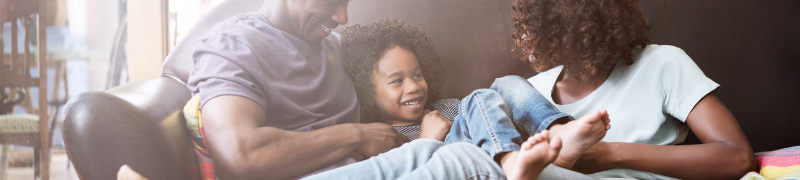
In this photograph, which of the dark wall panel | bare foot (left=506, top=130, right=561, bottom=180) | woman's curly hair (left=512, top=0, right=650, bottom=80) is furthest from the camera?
the dark wall panel

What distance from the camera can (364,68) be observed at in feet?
3.28

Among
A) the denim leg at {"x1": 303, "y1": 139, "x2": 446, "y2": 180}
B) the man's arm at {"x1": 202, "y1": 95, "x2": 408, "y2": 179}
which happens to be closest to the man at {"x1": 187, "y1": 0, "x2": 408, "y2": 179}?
the man's arm at {"x1": 202, "y1": 95, "x2": 408, "y2": 179}

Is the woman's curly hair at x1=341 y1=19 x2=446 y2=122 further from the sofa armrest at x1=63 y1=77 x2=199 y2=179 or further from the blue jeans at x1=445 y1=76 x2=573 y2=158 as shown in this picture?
the sofa armrest at x1=63 y1=77 x2=199 y2=179

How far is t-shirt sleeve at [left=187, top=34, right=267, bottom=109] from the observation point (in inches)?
32.0

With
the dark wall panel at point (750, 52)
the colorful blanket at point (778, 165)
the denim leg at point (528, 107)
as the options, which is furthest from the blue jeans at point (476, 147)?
the dark wall panel at point (750, 52)

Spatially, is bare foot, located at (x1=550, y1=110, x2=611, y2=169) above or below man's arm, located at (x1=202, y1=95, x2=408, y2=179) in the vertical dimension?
above

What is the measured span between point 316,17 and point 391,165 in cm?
39

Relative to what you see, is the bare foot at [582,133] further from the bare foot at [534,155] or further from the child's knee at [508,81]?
the child's knee at [508,81]

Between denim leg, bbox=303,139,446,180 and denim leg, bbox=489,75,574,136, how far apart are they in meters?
0.18

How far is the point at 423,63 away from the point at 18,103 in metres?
0.82

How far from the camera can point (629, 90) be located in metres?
0.98

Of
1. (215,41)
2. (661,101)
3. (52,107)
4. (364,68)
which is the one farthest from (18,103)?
(661,101)

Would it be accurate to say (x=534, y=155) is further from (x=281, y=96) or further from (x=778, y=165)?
(x=778, y=165)

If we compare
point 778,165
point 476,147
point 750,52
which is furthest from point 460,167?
point 750,52
